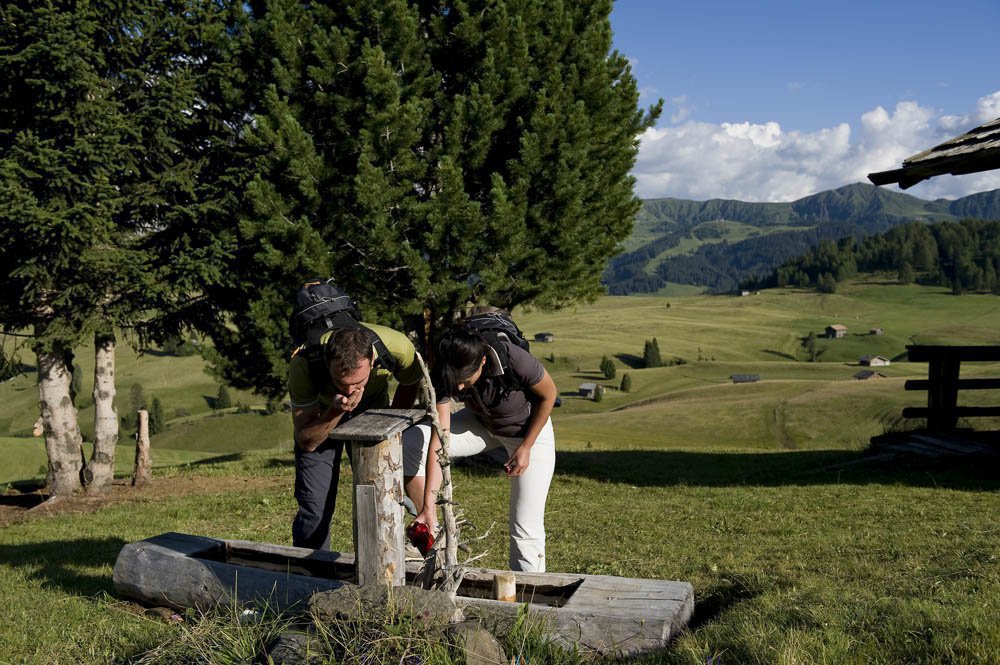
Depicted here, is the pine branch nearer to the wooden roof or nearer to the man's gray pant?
the man's gray pant

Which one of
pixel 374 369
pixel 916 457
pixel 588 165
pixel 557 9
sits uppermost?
pixel 557 9

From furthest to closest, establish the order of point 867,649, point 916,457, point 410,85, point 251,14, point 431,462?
point 251,14 → point 410,85 → point 916,457 → point 431,462 → point 867,649

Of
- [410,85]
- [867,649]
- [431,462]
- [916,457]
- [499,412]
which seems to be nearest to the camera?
[867,649]

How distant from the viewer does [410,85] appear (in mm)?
12773

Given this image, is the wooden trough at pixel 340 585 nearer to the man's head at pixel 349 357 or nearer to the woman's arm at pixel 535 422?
the woman's arm at pixel 535 422

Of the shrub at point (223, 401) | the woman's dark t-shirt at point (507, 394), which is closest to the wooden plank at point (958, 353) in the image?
the woman's dark t-shirt at point (507, 394)

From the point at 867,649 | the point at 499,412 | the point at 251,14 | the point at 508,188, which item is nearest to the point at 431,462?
the point at 499,412

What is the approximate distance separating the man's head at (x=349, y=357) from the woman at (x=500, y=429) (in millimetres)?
497

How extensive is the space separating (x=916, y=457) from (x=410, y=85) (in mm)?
10629

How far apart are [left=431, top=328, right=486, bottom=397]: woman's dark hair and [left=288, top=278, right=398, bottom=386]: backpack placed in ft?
1.90

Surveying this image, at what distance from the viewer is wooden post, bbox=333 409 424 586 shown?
436 centimetres

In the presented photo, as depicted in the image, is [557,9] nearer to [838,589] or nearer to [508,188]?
[508,188]

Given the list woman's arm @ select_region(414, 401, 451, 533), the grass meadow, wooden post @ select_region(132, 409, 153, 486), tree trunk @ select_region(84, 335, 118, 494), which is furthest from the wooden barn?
woman's arm @ select_region(414, 401, 451, 533)

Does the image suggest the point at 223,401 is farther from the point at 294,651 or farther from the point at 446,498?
the point at 294,651
